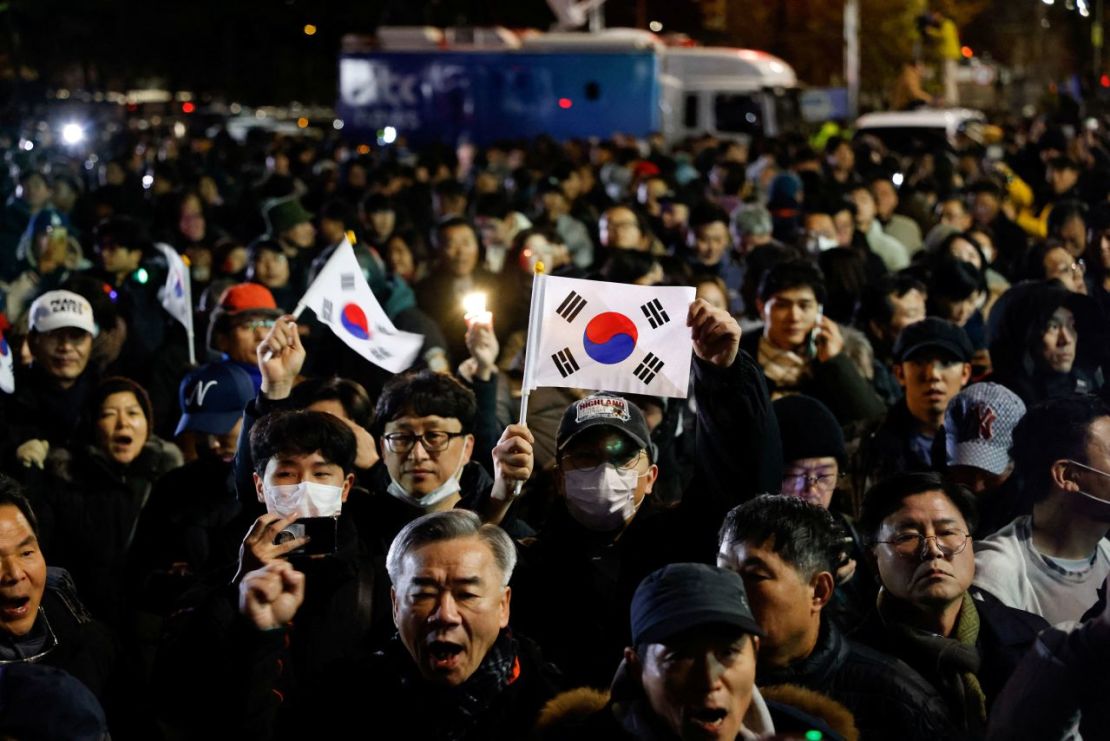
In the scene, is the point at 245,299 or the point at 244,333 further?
the point at 245,299

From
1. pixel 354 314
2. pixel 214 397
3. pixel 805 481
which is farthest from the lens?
pixel 354 314

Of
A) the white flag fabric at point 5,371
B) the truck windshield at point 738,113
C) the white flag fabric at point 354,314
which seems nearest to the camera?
the white flag fabric at point 5,371

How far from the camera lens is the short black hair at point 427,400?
5.62 metres

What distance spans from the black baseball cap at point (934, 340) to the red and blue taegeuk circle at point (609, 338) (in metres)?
2.25

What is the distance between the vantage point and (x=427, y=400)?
Answer: 221 inches

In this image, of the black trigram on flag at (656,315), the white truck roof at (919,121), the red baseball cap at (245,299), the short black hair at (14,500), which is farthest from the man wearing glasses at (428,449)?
the white truck roof at (919,121)

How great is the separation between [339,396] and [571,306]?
5.39 feet

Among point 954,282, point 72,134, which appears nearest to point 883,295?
point 954,282

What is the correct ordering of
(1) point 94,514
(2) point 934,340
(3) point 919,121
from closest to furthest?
1. (1) point 94,514
2. (2) point 934,340
3. (3) point 919,121

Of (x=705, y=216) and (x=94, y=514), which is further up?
(x=705, y=216)

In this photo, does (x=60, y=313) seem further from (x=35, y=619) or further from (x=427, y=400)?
(x=35, y=619)

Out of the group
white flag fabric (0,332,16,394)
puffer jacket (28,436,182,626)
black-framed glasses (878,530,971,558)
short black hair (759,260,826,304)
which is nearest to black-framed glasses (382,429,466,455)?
puffer jacket (28,436,182,626)

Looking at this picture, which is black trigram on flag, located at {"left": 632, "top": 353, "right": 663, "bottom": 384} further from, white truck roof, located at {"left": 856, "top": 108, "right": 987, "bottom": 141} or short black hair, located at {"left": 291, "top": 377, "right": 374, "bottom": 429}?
white truck roof, located at {"left": 856, "top": 108, "right": 987, "bottom": 141}

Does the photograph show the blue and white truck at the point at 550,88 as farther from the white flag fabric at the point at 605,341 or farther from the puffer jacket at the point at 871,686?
the puffer jacket at the point at 871,686
